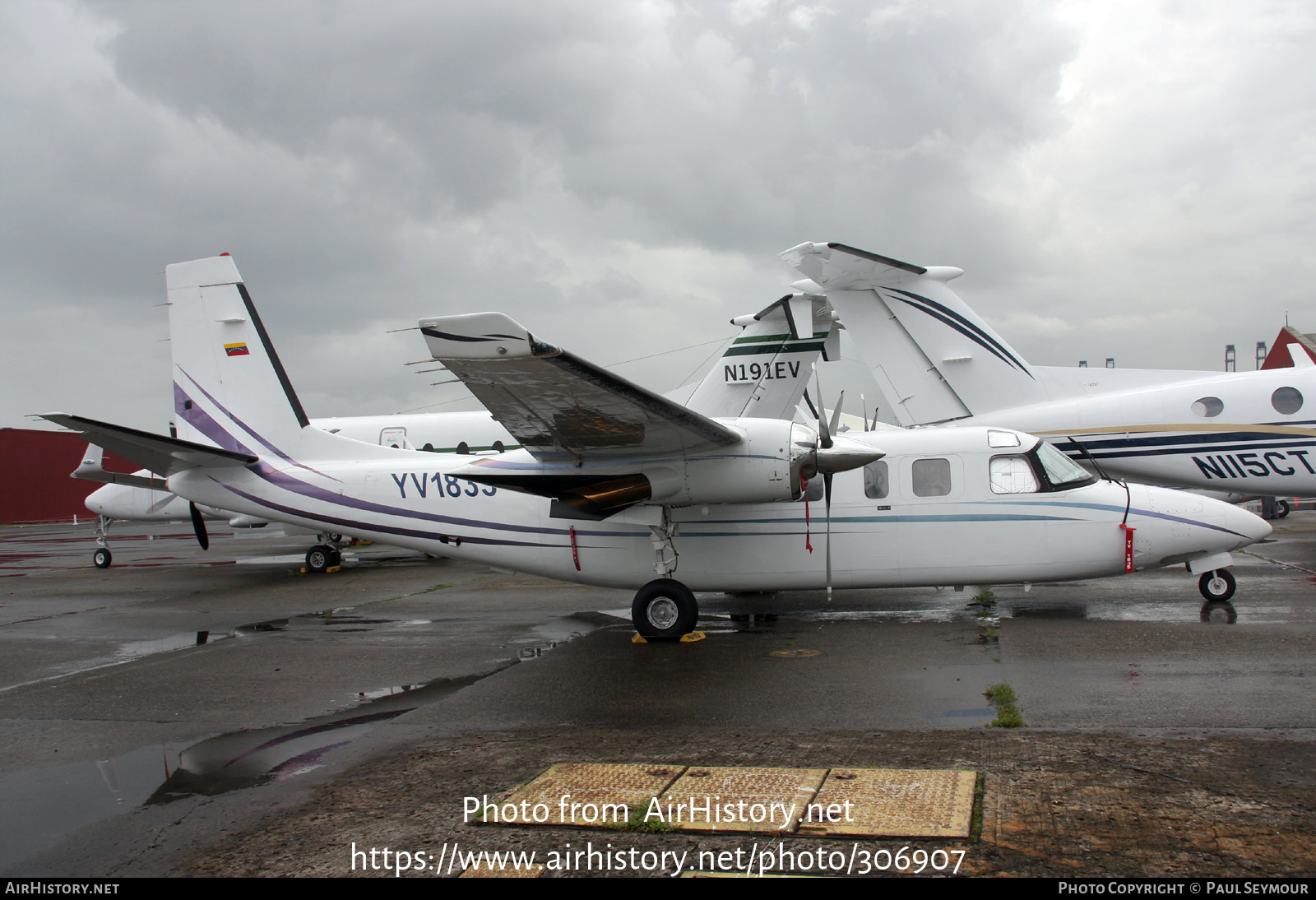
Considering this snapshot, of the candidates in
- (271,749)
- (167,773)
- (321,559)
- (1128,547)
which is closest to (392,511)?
(271,749)

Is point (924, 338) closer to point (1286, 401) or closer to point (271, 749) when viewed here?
point (1286, 401)

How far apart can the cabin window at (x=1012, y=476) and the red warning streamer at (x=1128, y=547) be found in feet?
3.54

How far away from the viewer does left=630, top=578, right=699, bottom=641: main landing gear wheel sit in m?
9.25

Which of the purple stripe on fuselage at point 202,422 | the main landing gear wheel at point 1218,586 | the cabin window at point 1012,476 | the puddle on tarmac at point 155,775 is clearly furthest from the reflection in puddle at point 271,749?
the main landing gear wheel at point 1218,586

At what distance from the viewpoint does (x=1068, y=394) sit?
13641 millimetres

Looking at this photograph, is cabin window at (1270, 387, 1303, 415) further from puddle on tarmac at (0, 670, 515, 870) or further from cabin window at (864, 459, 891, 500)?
puddle on tarmac at (0, 670, 515, 870)

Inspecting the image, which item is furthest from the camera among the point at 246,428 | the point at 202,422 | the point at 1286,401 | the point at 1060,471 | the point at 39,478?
the point at 39,478

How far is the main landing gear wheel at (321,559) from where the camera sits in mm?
18609

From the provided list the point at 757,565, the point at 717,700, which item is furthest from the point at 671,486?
the point at 717,700

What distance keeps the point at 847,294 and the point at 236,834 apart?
477 inches

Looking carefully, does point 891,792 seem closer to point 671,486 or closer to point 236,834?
point 236,834

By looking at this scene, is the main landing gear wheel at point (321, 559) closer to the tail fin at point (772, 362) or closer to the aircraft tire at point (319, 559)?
the aircraft tire at point (319, 559)

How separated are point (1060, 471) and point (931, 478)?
1510 millimetres
